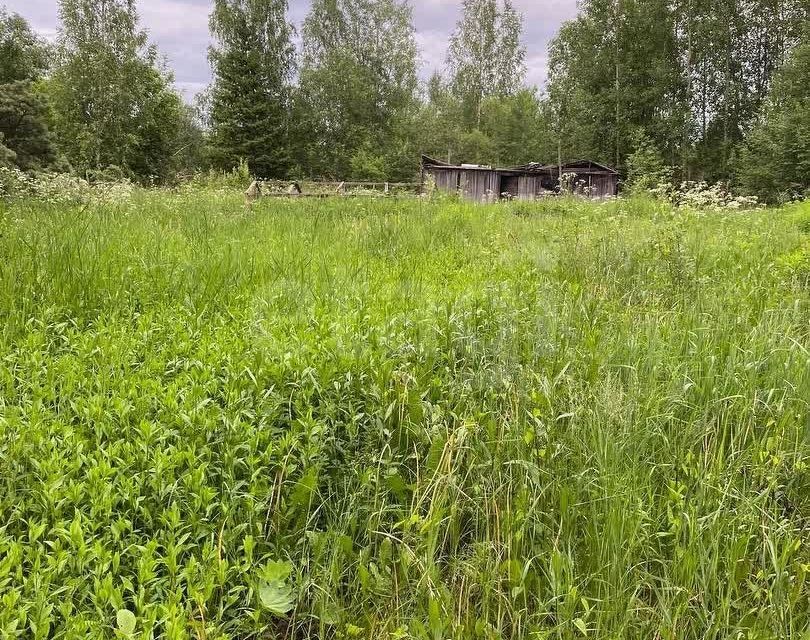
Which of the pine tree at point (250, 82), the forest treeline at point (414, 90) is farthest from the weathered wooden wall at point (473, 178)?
the pine tree at point (250, 82)

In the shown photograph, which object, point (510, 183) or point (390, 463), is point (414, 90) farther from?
point (390, 463)

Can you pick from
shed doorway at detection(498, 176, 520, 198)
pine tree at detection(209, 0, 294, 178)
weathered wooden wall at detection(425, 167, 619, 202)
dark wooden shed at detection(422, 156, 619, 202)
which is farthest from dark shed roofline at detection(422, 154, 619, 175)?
pine tree at detection(209, 0, 294, 178)

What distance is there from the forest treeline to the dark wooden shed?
1.96 m

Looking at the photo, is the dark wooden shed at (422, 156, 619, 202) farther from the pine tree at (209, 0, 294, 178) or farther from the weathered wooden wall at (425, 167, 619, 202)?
the pine tree at (209, 0, 294, 178)

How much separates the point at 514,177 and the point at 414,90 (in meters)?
20.8

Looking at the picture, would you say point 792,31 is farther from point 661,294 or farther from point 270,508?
point 270,508

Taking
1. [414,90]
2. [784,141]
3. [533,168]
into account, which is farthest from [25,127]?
[784,141]

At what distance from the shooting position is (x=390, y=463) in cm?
200

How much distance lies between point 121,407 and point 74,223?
342cm

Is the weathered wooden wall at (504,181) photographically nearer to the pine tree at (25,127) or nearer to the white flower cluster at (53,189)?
the pine tree at (25,127)

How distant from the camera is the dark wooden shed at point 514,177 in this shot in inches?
1127

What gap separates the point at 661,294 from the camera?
3893mm

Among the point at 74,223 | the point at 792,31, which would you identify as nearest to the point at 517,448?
→ the point at 74,223

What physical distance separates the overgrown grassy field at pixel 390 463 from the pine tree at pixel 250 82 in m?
38.4
